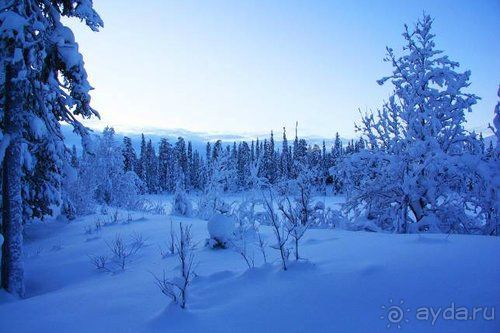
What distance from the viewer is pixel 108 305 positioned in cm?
445

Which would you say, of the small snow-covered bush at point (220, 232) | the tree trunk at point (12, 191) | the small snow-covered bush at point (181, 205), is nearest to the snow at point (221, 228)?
the small snow-covered bush at point (220, 232)

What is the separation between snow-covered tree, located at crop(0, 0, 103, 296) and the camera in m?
6.63

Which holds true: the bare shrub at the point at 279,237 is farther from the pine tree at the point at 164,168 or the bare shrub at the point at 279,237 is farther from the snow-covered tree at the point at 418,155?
the pine tree at the point at 164,168

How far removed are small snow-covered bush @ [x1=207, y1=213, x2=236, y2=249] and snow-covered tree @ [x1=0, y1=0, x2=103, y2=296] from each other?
4.13 meters

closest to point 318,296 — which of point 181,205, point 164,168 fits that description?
point 181,205

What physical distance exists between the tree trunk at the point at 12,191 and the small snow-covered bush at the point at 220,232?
13.5ft

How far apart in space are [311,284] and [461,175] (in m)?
7.12

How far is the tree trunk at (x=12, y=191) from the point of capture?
23.2ft

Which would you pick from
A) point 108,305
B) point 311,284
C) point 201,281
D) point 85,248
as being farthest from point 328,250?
point 85,248

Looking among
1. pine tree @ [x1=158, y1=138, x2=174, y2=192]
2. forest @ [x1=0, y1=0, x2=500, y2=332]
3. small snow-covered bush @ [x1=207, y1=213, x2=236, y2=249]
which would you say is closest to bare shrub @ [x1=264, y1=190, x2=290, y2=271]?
forest @ [x1=0, y1=0, x2=500, y2=332]

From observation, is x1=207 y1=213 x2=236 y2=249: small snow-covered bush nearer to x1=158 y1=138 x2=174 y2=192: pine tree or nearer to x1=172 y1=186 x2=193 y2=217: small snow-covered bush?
x1=172 y1=186 x2=193 y2=217: small snow-covered bush

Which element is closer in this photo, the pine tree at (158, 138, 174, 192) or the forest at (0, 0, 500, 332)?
the forest at (0, 0, 500, 332)

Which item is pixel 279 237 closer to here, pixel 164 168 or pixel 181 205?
pixel 181 205

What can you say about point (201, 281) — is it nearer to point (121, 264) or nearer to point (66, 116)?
point (121, 264)
